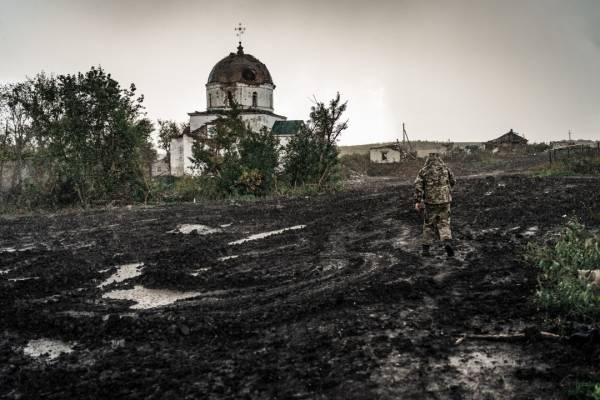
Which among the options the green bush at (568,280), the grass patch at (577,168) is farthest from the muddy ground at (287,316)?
the grass patch at (577,168)

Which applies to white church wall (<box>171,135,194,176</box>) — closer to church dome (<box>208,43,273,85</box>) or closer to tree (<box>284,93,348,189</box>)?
church dome (<box>208,43,273,85</box>)

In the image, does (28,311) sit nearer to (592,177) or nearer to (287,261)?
(287,261)

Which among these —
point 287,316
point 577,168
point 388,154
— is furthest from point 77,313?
point 388,154

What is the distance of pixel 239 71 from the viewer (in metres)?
45.0

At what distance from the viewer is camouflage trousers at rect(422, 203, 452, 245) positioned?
9961 mm

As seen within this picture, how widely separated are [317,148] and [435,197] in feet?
51.7

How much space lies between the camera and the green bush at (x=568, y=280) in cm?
615

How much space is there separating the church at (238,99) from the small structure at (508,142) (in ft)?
78.7

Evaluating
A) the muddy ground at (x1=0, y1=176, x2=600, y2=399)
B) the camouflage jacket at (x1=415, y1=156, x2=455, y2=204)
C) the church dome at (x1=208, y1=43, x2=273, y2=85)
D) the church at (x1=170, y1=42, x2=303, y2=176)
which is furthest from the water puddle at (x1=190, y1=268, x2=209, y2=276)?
the church dome at (x1=208, y1=43, x2=273, y2=85)

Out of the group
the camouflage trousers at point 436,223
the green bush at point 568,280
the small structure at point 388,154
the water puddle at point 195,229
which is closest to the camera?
the green bush at point 568,280

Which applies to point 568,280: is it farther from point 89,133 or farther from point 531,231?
point 89,133

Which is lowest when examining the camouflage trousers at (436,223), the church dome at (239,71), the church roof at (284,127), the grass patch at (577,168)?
the camouflage trousers at (436,223)

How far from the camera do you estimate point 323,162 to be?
25172 millimetres

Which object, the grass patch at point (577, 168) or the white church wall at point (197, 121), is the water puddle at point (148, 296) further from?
the white church wall at point (197, 121)
